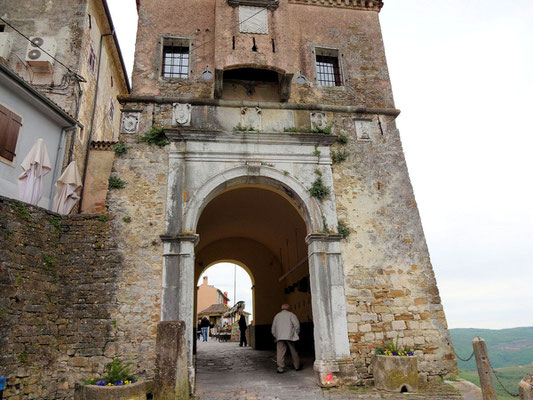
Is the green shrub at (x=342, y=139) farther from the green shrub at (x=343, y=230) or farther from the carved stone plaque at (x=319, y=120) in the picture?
the green shrub at (x=343, y=230)

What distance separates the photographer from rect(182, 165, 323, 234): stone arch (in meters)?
8.19

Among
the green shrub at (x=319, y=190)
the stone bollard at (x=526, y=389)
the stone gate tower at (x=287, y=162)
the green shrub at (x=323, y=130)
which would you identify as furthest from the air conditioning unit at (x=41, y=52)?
the stone bollard at (x=526, y=389)

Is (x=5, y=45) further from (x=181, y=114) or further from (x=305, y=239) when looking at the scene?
(x=305, y=239)

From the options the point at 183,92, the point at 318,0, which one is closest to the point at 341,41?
the point at 318,0

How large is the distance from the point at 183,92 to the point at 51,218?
4.24 meters

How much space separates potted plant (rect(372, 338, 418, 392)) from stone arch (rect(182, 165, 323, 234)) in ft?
9.68

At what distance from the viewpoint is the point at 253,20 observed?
30.9 ft

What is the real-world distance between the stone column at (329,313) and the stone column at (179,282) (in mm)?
2574

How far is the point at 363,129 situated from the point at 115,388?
25.5 ft

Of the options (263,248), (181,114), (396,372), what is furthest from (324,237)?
(263,248)

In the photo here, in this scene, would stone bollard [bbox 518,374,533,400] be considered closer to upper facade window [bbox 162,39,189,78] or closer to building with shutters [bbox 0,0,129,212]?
upper facade window [bbox 162,39,189,78]

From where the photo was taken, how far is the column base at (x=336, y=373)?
7023 mm

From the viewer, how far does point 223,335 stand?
70.7ft

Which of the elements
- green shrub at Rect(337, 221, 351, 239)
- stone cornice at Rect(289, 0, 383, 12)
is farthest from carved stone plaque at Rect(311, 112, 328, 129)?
stone cornice at Rect(289, 0, 383, 12)
